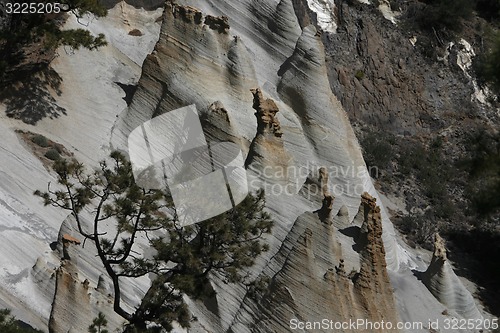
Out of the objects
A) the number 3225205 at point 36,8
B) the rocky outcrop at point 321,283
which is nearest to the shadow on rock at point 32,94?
the number 3225205 at point 36,8

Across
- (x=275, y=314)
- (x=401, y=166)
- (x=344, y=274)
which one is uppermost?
(x=344, y=274)

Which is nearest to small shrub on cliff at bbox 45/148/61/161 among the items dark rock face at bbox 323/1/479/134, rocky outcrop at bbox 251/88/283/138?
rocky outcrop at bbox 251/88/283/138

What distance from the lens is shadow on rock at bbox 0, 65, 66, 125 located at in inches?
829

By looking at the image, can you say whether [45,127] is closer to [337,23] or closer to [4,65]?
[4,65]

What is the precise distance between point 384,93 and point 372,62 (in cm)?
136

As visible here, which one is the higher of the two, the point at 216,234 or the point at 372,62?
the point at 216,234

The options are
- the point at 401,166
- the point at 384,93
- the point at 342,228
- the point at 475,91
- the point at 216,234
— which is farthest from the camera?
the point at 475,91

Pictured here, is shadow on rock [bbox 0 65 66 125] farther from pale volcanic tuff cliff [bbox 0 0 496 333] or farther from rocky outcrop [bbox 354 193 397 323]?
rocky outcrop [bbox 354 193 397 323]

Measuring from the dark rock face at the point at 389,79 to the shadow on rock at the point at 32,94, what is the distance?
41.6 ft

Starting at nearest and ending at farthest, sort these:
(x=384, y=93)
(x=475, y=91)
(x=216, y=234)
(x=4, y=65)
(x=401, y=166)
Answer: (x=216, y=234)
(x=4, y=65)
(x=401, y=166)
(x=384, y=93)
(x=475, y=91)

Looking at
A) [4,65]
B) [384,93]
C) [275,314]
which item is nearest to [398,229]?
[384,93]

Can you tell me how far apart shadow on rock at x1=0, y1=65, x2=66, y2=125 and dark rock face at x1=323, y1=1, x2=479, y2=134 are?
12685 millimetres

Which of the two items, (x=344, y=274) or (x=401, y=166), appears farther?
(x=401, y=166)

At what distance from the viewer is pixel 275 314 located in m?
16.4
